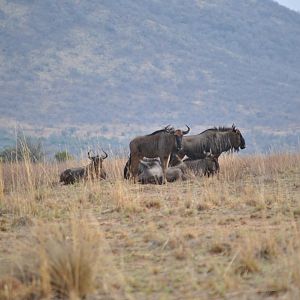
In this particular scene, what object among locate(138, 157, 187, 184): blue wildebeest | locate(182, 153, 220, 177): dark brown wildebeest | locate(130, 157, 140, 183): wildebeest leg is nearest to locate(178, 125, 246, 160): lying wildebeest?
locate(182, 153, 220, 177): dark brown wildebeest

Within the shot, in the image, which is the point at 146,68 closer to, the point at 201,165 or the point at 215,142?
the point at 215,142

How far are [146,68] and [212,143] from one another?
10831 centimetres

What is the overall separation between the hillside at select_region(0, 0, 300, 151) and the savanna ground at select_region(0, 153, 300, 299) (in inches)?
2648

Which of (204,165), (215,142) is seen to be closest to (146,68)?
(215,142)

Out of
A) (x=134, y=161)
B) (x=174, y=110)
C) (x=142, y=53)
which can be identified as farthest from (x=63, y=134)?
(x=134, y=161)

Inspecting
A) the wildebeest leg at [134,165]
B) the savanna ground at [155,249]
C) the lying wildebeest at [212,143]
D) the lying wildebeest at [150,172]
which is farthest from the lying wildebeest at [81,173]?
the savanna ground at [155,249]

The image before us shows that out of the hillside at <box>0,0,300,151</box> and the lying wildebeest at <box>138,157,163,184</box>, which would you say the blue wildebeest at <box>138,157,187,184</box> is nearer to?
the lying wildebeest at <box>138,157,163,184</box>

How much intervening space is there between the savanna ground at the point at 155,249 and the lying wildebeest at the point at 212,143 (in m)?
8.30

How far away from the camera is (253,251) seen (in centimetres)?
791

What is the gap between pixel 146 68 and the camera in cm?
12912

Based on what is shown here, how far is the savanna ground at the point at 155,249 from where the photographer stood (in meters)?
7.09

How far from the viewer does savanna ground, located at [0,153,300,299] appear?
709 centimetres

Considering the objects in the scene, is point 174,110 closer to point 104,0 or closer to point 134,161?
point 104,0

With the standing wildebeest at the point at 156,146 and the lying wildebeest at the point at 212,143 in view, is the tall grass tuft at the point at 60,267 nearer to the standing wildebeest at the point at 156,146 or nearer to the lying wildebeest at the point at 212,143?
the standing wildebeest at the point at 156,146
